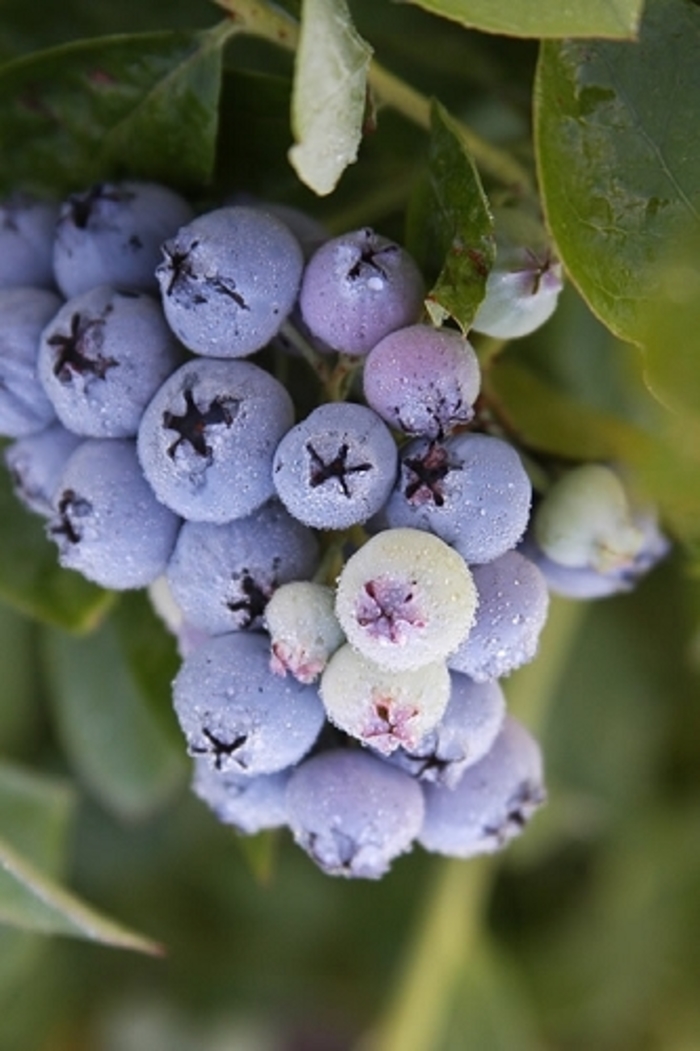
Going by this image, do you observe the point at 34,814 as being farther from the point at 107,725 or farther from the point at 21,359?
the point at 21,359

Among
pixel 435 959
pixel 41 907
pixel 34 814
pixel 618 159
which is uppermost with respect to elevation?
pixel 618 159

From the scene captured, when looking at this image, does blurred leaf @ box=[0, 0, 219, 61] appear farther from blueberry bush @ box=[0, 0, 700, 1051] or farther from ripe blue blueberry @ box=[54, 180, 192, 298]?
ripe blue blueberry @ box=[54, 180, 192, 298]

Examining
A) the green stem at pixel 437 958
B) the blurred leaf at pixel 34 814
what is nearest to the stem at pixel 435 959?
the green stem at pixel 437 958

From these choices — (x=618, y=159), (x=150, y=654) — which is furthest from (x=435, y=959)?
(x=618, y=159)

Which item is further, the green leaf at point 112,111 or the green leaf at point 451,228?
the green leaf at point 112,111

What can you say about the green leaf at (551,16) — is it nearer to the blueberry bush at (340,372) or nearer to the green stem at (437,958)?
the blueberry bush at (340,372)

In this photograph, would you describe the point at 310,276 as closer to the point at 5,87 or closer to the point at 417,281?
the point at 417,281
